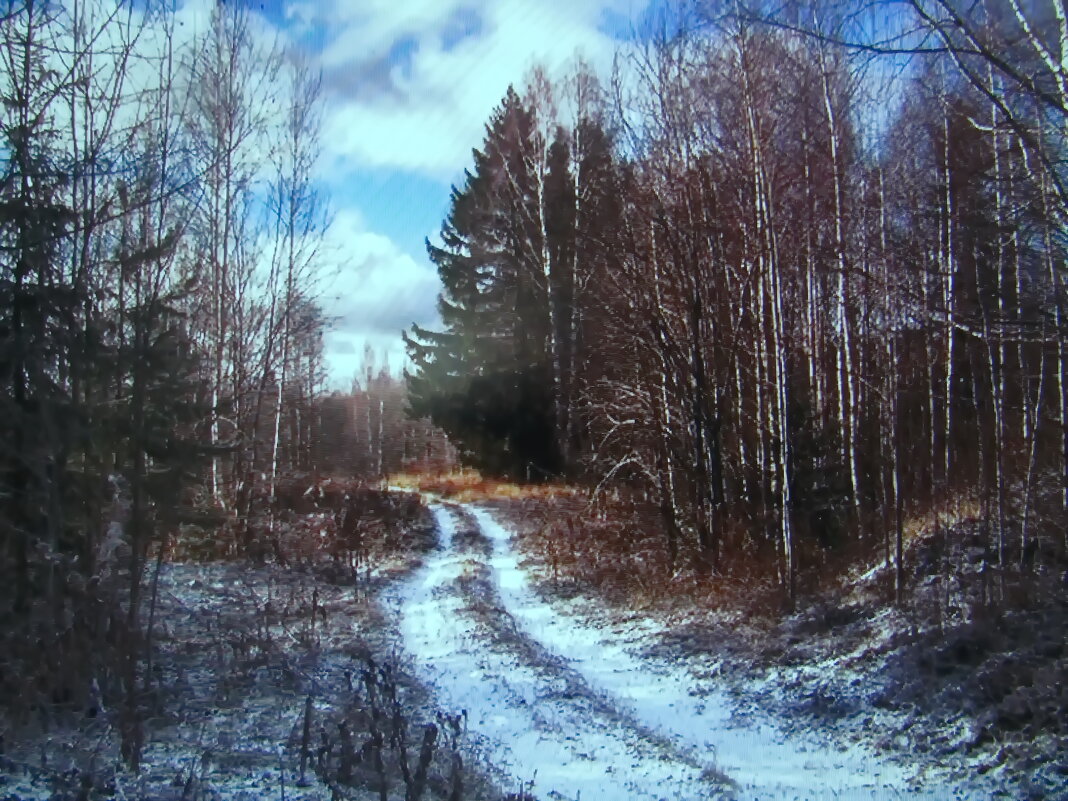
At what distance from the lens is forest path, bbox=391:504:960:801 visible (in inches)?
238

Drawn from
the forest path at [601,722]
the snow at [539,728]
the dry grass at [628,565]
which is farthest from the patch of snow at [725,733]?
the dry grass at [628,565]

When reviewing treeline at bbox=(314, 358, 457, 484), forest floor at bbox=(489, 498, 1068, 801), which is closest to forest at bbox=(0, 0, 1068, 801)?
forest floor at bbox=(489, 498, 1068, 801)

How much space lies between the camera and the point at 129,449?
25.3ft

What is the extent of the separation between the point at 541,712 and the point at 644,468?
271 inches

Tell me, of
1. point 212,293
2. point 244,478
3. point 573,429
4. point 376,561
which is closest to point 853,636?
point 376,561

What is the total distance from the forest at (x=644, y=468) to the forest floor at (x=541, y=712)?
6cm

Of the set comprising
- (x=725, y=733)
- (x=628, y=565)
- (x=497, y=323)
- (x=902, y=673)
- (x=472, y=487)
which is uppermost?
(x=497, y=323)

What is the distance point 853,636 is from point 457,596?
6.51 metres

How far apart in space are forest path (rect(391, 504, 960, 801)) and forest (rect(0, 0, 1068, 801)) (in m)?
0.10

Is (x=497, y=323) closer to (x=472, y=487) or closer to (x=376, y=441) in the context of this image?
(x=472, y=487)

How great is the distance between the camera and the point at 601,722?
24.5 ft

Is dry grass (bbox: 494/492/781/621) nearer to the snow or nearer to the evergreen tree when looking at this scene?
the snow

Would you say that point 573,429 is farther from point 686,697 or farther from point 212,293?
point 686,697

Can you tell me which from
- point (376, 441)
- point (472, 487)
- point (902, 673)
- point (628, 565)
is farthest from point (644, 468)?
point (376, 441)
